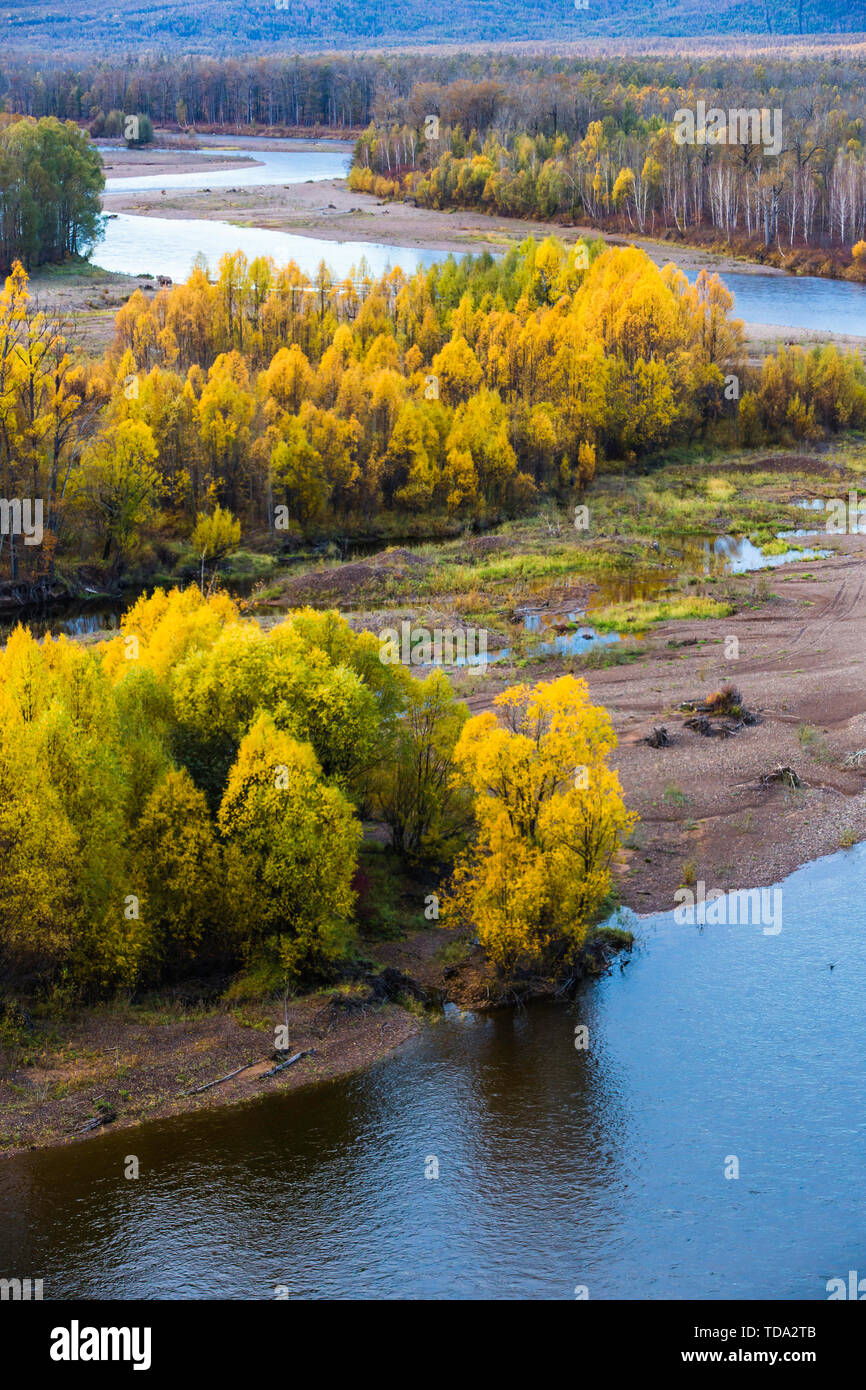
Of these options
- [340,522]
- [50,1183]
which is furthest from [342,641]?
[340,522]

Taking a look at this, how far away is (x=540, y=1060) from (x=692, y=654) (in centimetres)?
2737

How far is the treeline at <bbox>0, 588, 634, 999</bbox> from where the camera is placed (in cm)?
3103

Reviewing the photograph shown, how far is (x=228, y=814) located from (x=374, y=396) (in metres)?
44.6

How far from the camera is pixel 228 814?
32750 mm

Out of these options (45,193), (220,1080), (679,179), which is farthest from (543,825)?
(679,179)

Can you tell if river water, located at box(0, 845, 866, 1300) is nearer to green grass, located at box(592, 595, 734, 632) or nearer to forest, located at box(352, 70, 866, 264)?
green grass, located at box(592, 595, 734, 632)

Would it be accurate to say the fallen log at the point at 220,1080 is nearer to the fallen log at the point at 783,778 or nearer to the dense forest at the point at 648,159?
the fallen log at the point at 783,778

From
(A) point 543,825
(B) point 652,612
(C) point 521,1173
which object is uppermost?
(B) point 652,612

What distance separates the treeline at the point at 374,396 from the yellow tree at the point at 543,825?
114 ft

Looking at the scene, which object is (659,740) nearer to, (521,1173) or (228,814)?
(228,814)

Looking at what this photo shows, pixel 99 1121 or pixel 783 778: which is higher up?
pixel 783 778

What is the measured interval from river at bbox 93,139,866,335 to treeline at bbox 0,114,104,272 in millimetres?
4123

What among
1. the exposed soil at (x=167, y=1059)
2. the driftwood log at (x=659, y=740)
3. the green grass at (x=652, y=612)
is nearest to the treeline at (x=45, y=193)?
the green grass at (x=652, y=612)
